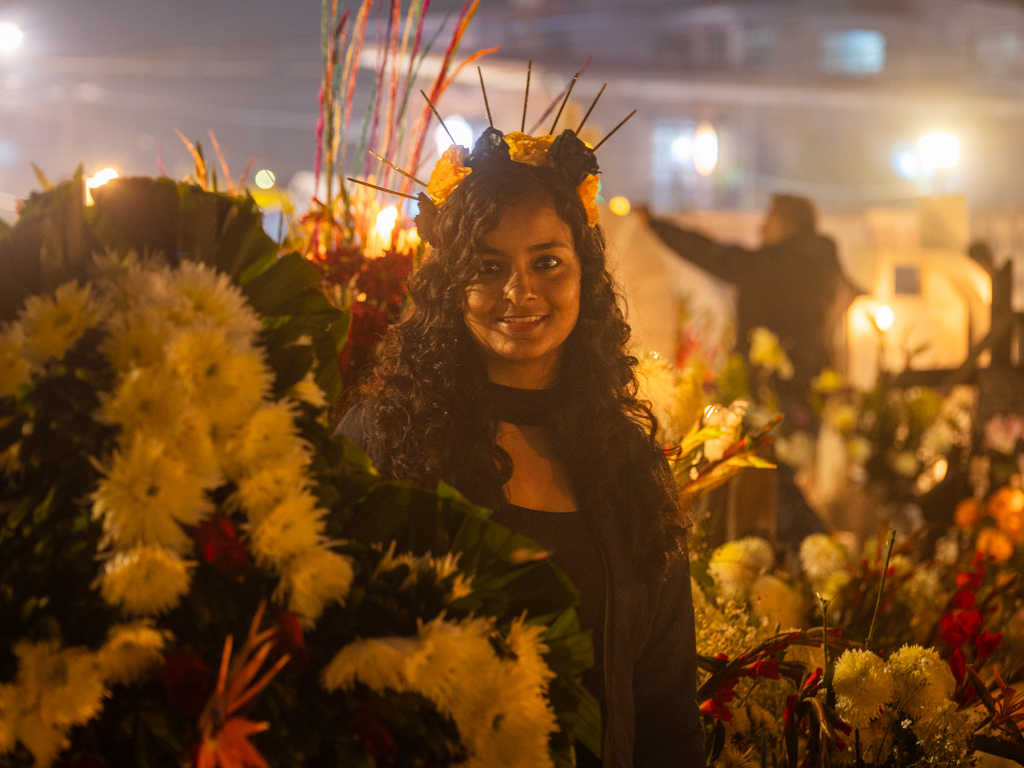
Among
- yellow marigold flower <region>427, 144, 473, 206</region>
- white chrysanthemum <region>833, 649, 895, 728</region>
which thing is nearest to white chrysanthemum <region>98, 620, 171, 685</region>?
yellow marigold flower <region>427, 144, 473, 206</region>

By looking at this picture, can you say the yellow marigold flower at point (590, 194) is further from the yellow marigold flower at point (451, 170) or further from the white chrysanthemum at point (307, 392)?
the white chrysanthemum at point (307, 392)

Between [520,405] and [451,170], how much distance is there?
32cm

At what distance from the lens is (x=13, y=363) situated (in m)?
0.64

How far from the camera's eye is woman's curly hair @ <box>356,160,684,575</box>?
1144mm

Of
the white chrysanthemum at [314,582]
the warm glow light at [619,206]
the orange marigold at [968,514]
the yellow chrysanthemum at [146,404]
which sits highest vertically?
the warm glow light at [619,206]

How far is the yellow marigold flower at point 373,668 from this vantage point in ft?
2.09

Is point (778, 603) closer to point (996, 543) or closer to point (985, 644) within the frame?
point (985, 644)

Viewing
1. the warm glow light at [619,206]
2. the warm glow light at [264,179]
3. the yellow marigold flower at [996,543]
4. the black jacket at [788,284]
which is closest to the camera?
the warm glow light at [264,179]

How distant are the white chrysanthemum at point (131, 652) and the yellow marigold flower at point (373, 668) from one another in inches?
4.5

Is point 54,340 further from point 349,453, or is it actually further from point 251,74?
point 251,74

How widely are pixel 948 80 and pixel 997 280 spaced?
45.5 ft

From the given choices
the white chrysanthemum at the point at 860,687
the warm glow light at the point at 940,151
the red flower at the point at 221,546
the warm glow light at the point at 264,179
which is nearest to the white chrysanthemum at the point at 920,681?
the white chrysanthemum at the point at 860,687

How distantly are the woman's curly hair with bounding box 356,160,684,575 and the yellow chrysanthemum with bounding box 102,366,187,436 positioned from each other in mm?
515

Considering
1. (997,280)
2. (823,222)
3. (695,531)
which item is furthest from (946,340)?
(695,531)
